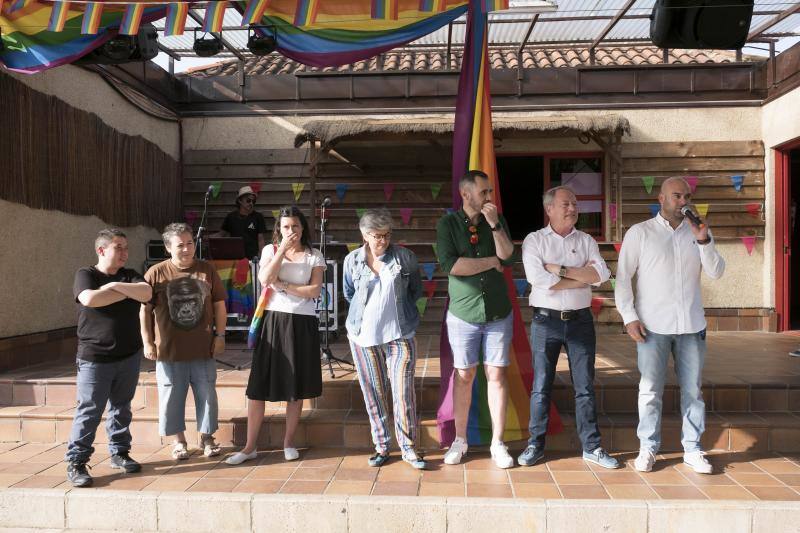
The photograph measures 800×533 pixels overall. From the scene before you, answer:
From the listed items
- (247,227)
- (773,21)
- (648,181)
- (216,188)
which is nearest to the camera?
(773,21)

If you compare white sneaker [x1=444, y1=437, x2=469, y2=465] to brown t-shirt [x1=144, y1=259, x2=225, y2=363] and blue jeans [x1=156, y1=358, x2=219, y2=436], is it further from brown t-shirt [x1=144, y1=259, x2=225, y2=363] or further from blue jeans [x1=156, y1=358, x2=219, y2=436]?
brown t-shirt [x1=144, y1=259, x2=225, y2=363]

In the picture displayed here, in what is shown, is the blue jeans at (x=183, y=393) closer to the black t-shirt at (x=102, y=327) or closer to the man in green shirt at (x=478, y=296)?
the black t-shirt at (x=102, y=327)

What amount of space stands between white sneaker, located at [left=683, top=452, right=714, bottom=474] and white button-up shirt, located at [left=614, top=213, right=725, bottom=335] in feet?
2.56

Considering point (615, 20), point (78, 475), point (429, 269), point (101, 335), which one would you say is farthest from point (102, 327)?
point (615, 20)

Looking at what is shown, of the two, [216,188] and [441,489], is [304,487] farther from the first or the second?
[216,188]

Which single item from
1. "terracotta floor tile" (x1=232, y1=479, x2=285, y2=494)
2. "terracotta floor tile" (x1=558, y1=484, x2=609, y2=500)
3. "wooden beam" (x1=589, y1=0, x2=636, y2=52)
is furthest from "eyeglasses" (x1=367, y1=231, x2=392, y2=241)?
"wooden beam" (x1=589, y1=0, x2=636, y2=52)

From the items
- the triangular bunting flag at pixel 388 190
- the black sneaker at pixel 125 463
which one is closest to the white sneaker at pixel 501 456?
the black sneaker at pixel 125 463

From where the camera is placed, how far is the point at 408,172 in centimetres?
868

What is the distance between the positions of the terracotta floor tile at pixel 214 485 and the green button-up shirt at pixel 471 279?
170 cm

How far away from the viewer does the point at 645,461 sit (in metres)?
3.82

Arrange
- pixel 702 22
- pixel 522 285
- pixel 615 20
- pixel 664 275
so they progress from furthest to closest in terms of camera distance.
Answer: pixel 522 285, pixel 615 20, pixel 702 22, pixel 664 275

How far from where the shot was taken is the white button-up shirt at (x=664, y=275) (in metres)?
3.77

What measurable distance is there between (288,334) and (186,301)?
70 centimetres

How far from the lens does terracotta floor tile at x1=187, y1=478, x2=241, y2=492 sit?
3.62 meters
